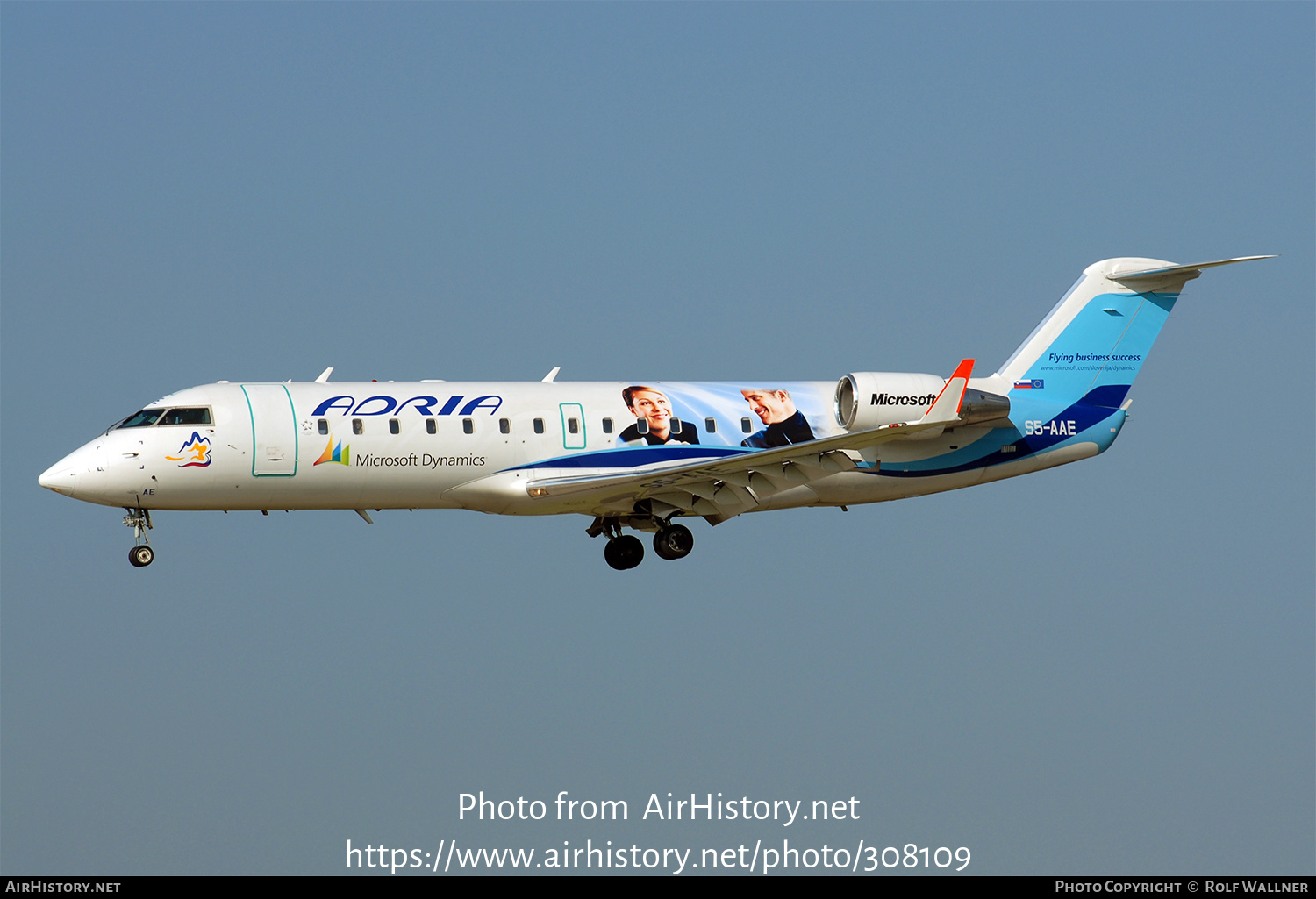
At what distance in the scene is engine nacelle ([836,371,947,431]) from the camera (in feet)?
109

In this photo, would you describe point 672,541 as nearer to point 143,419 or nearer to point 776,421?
point 776,421

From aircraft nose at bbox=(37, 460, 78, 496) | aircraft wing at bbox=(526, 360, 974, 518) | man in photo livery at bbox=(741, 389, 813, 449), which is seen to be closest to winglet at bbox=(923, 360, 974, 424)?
aircraft wing at bbox=(526, 360, 974, 518)

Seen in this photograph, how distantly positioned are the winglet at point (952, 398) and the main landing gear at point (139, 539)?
14.5 m

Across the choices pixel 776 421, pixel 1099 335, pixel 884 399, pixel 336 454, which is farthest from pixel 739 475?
pixel 1099 335

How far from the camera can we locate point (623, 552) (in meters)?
34.5

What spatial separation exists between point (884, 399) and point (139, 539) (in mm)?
14463

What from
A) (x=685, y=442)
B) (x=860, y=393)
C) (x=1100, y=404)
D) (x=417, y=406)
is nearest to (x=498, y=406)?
(x=417, y=406)

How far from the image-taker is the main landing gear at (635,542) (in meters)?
33.6

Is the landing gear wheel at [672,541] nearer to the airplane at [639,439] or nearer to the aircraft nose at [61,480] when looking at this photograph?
the airplane at [639,439]

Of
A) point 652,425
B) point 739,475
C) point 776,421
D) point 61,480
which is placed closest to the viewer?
point 61,480

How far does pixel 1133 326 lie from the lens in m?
36.2

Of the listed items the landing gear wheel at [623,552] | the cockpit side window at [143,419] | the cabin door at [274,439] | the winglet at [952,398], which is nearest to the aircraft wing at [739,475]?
the winglet at [952,398]

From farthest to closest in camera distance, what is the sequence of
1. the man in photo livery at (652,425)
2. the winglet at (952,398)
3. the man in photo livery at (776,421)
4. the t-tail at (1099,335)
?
the t-tail at (1099,335)
the man in photo livery at (776,421)
the man in photo livery at (652,425)
the winglet at (952,398)

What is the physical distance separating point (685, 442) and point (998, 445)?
6793 millimetres
